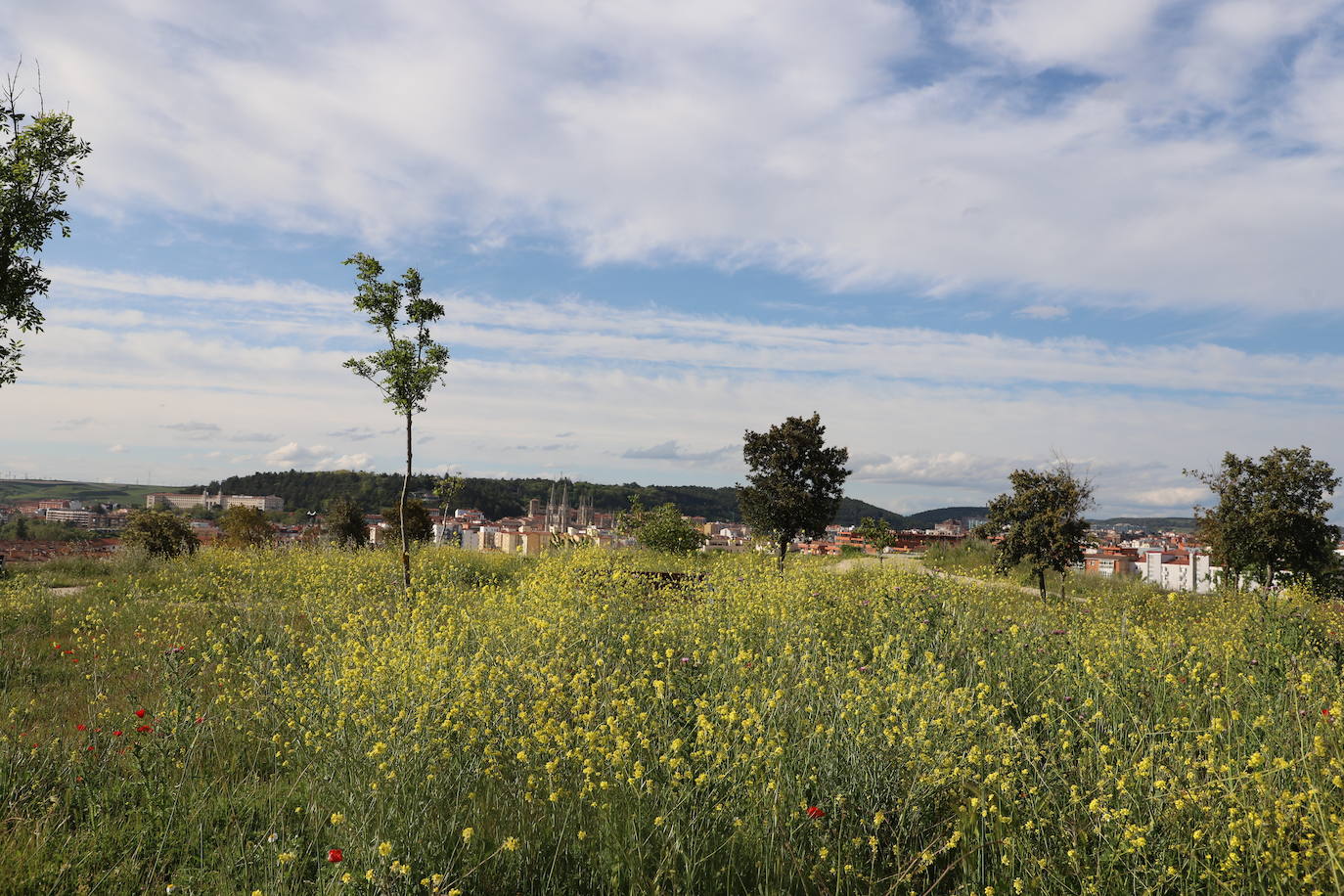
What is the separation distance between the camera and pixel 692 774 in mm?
3695

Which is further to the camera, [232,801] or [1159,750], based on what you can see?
[1159,750]

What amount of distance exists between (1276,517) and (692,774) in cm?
1743

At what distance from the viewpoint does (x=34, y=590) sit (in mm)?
10984

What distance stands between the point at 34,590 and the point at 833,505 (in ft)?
51.6

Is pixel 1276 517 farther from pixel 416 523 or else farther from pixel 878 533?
pixel 416 523

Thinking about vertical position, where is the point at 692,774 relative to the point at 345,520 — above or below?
below

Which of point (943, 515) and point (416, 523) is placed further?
point (943, 515)

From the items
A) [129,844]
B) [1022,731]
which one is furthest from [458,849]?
[1022,731]

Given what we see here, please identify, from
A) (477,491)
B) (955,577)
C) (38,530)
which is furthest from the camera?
(477,491)

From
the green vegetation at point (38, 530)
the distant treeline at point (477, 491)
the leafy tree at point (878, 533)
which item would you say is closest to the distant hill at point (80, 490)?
the distant treeline at point (477, 491)

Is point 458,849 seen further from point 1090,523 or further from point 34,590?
point 1090,523

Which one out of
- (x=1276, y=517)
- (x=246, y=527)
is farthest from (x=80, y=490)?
(x=1276, y=517)

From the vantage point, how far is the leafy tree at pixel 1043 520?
16.2 metres

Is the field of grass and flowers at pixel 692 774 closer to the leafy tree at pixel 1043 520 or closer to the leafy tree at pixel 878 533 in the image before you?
the leafy tree at pixel 1043 520
